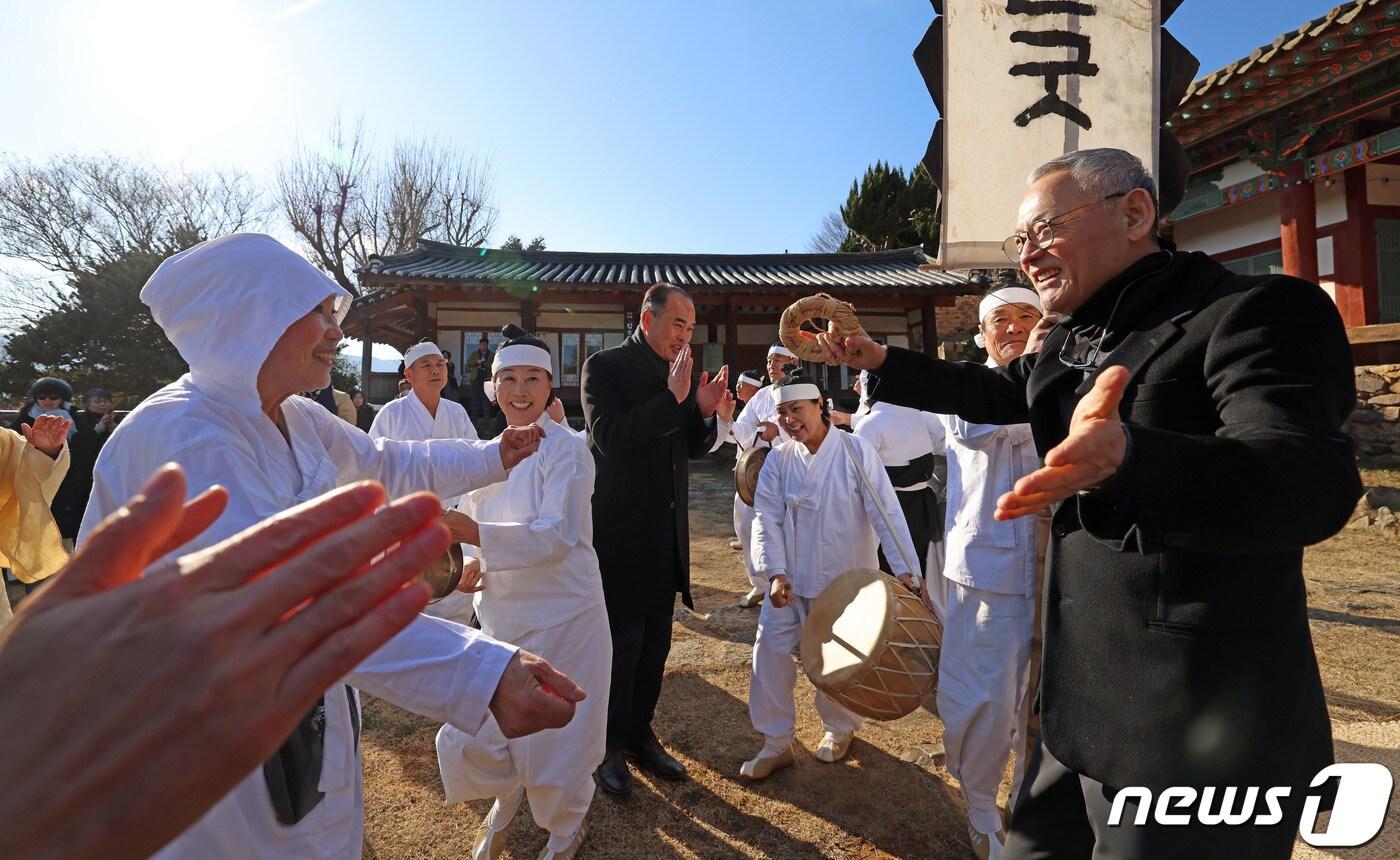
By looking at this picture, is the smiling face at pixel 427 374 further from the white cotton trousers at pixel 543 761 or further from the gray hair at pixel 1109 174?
the gray hair at pixel 1109 174

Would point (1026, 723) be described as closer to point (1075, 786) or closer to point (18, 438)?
point (1075, 786)

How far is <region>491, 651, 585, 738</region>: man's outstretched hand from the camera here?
4.50 ft

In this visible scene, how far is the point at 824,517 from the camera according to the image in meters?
3.99

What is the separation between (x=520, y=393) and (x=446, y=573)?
1135 millimetres

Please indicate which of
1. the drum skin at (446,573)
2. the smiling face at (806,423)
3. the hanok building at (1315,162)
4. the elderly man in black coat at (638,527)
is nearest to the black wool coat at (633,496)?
the elderly man in black coat at (638,527)

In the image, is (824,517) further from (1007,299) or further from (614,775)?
(614,775)

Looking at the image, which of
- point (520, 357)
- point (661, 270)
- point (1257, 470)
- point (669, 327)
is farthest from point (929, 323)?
point (1257, 470)

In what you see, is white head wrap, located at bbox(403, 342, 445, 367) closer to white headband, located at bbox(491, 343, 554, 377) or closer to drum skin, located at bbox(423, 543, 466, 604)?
white headband, located at bbox(491, 343, 554, 377)

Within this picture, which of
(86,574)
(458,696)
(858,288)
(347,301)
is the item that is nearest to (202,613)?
(86,574)

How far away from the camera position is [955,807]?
134 inches

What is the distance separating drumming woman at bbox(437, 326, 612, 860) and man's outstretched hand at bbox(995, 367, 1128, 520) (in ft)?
6.84

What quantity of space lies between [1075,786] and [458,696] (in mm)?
1496

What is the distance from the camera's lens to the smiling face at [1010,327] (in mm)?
3309

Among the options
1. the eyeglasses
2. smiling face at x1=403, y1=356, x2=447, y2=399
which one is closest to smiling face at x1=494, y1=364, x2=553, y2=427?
the eyeglasses
